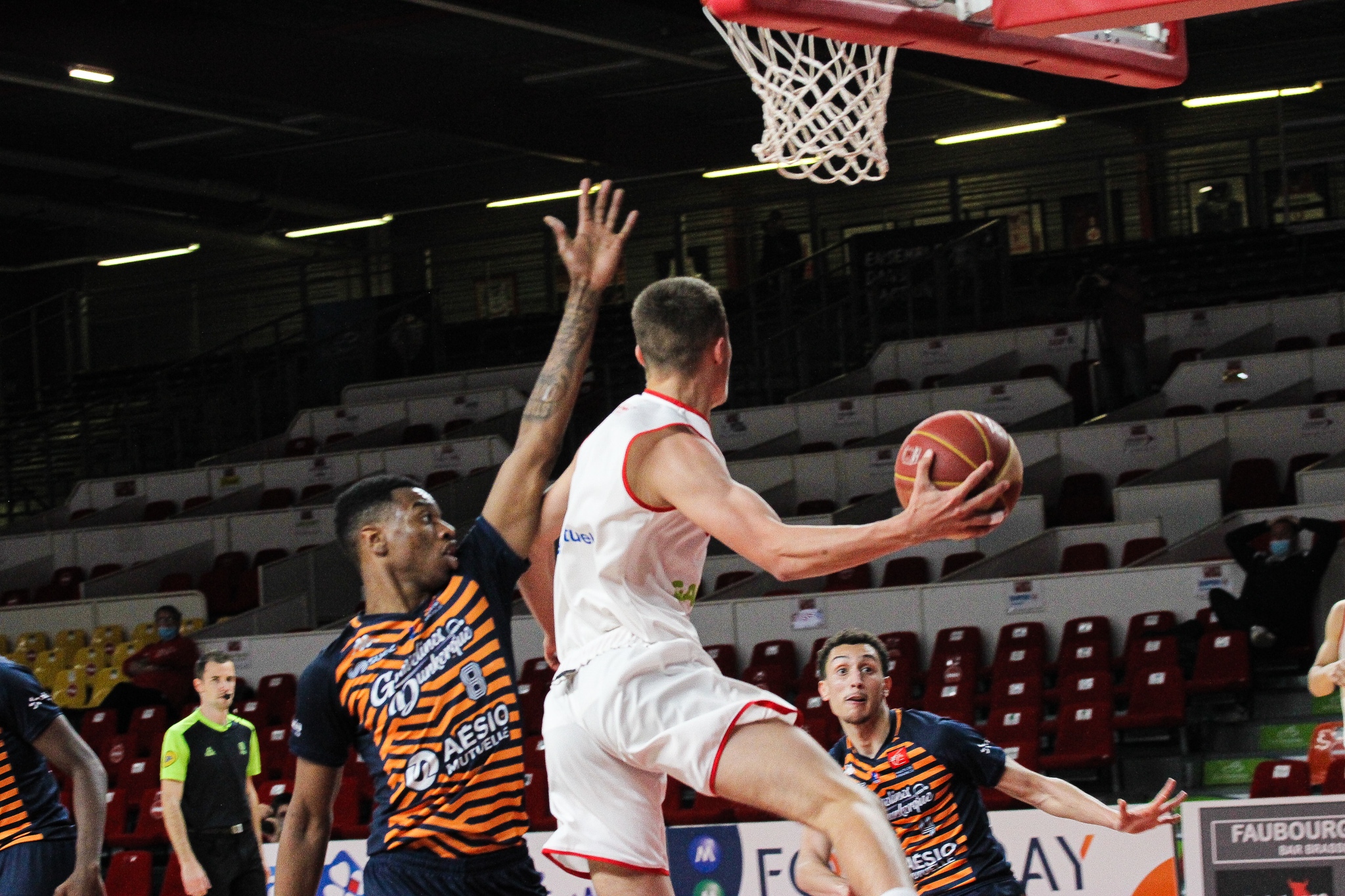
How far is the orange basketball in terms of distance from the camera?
3.54 m

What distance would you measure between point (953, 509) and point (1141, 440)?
11.8 metres

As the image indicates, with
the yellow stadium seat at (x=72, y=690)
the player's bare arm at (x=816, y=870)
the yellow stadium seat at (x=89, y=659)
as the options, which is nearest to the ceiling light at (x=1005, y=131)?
the yellow stadium seat at (x=89, y=659)

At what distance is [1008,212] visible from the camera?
77.3 ft

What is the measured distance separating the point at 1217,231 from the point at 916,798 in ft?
56.4

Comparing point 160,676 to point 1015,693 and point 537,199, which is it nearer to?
point 1015,693

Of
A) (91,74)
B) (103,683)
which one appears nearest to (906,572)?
(103,683)

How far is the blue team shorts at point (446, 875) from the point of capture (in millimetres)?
3439

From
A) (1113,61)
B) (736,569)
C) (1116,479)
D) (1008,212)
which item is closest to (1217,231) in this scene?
(1008,212)

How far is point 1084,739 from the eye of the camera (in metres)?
9.89

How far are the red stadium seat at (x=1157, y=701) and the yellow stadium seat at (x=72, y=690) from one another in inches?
348

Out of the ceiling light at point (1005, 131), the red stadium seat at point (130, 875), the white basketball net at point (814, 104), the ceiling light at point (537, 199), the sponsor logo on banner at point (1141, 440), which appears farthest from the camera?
the ceiling light at point (537, 199)

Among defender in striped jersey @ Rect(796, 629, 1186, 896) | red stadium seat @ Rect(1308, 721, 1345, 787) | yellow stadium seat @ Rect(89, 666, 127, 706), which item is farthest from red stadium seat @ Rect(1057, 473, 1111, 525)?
defender in striped jersey @ Rect(796, 629, 1186, 896)

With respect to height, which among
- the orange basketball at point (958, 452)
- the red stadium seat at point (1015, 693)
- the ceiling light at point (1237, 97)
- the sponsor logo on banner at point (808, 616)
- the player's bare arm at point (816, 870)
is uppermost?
the ceiling light at point (1237, 97)

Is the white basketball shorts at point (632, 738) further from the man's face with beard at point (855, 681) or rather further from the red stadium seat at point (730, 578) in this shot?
the red stadium seat at point (730, 578)
